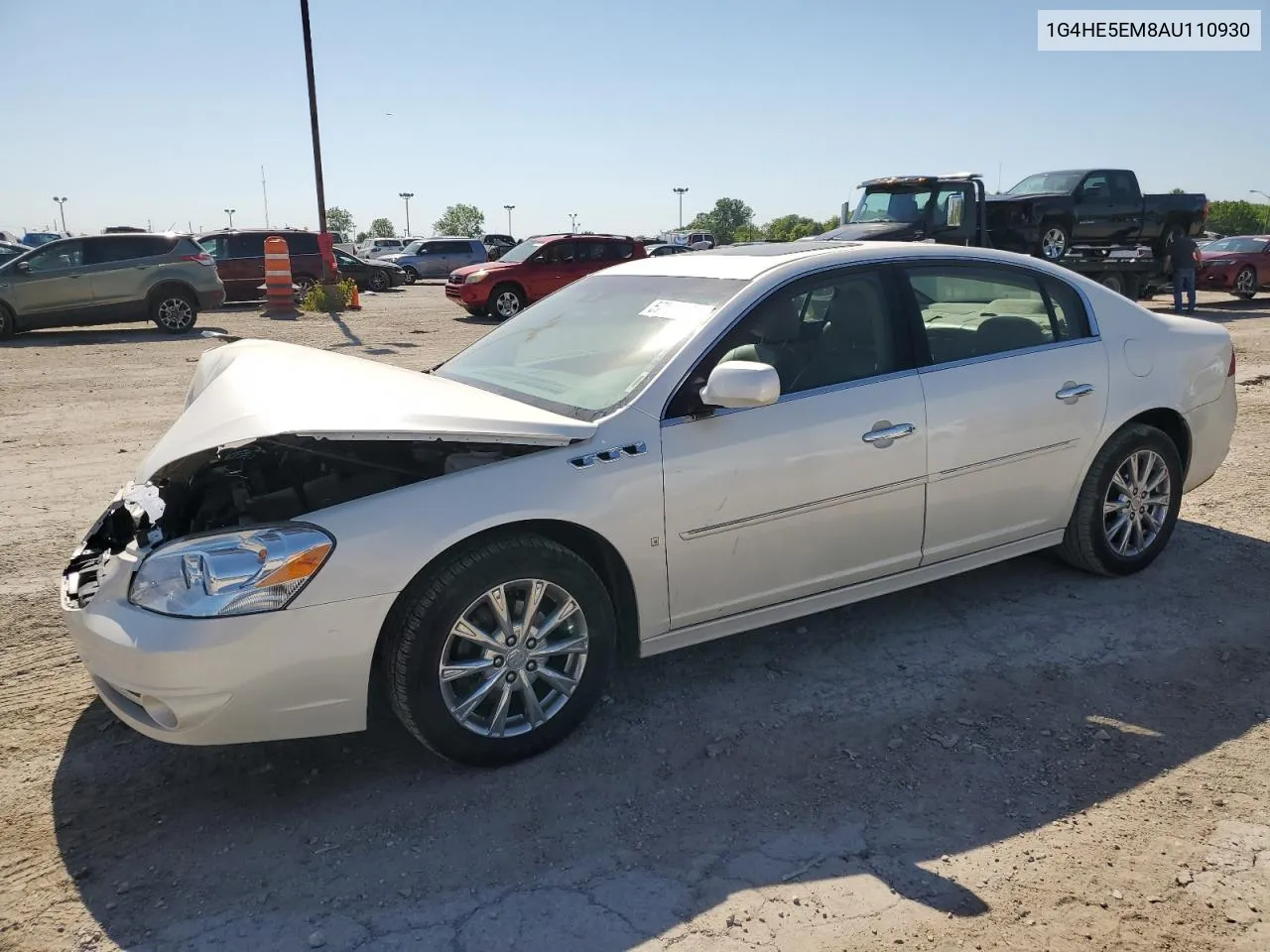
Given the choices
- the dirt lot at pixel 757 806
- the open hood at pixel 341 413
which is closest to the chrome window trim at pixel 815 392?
the open hood at pixel 341 413

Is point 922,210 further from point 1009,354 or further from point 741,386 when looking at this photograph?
point 741,386

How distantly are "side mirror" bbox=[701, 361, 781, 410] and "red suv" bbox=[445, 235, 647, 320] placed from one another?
52.4ft

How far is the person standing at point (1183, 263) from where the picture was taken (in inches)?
688

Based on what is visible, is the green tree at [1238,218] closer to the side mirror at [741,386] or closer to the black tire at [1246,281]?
the black tire at [1246,281]

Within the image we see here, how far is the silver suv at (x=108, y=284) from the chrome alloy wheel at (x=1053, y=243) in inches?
552

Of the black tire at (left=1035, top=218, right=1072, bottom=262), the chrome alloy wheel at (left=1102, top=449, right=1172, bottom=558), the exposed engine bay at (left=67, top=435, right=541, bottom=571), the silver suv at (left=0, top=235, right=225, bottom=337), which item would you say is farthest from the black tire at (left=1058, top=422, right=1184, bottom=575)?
the silver suv at (left=0, top=235, right=225, bottom=337)

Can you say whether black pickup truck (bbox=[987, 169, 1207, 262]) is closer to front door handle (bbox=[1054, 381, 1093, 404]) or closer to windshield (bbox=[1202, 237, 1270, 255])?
windshield (bbox=[1202, 237, 1270, 255])

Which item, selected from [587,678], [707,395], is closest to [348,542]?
[587,678]

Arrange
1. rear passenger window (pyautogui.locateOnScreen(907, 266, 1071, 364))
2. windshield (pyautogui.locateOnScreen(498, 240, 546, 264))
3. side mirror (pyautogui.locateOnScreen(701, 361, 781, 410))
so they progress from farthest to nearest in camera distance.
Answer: windshield (pyautogui.locateOnScreen(498, 240, 546, 264)) < rear passenger window (pyautogui.locateOnScreen(907, 266, 1071, 364)) < side mirror (pyautogui.locateOnScreen(701, 361, 781, 410))

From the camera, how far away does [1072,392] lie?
443 cm

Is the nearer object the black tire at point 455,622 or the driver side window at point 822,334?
the black tire at point 455,622

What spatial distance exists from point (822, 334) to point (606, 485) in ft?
3.89

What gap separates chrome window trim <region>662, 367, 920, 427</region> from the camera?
3514 millimetres

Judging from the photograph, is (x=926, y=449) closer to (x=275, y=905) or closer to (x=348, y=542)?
(x=348, y=542)
